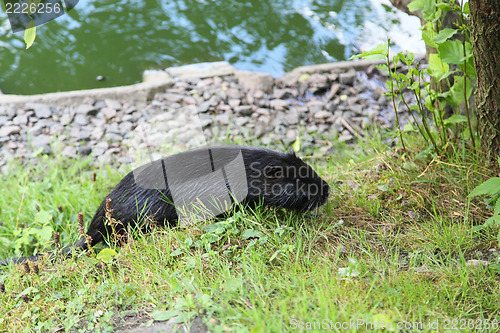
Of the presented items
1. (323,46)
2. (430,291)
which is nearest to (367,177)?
(430,291)

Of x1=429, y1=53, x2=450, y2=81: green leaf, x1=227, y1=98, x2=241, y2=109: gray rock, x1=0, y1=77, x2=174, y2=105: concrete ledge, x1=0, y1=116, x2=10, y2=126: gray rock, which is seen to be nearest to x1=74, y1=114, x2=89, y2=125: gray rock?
x1=0, y1=77, x2=174, y2=105: concrete ledge

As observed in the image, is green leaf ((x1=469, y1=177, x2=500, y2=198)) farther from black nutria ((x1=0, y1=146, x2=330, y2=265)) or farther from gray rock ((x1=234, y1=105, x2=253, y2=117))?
gray rock ((x1=234, y1=105, x2=253, y2=117))

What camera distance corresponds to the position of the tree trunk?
2975mm

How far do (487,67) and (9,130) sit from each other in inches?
205

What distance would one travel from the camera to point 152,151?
15.6ft

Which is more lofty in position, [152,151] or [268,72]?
[268,72]

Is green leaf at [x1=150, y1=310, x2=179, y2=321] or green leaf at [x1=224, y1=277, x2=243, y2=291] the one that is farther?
green leaf at [x1=224, y1=277, x2=243, y2=291]

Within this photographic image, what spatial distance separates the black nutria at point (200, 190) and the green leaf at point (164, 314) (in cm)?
94

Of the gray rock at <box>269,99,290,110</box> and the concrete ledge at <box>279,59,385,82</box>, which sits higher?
the concrete ledge at <box>279,59,385,82</box>

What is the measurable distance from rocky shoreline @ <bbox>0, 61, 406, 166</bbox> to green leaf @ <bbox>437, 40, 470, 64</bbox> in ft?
6.56

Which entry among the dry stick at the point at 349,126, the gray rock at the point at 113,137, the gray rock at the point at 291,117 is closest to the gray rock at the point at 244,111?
the gray rock at the point at 291,117

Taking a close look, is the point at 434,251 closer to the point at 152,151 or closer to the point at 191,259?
the point at 191,259

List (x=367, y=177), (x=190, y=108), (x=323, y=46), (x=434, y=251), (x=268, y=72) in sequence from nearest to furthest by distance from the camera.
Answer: (x=434, y=251), (x=367, y=177), (x=190, y=108), (x=268, y=72), (x=323, y=46)

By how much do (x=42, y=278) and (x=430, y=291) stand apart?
8.55 ft
